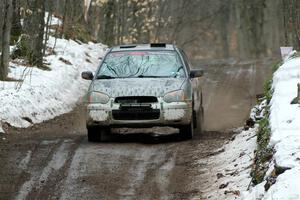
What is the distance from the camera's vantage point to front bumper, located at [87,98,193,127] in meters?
11.5

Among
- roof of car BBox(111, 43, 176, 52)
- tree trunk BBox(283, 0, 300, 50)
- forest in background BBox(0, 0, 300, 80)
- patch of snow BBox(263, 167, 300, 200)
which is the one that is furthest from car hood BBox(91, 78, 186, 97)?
tree trunk BBox(283, 0, 300, 50)

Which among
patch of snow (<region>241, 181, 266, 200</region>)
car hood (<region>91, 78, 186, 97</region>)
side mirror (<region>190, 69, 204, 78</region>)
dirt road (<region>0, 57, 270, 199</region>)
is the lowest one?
dirt road (<region>0, 57, 270, 199</region>)

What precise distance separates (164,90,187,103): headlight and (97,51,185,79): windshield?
732 millimetres

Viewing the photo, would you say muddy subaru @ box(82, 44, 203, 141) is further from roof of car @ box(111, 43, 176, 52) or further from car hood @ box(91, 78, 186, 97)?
roof of car @ box(111, 43, 176, 52)

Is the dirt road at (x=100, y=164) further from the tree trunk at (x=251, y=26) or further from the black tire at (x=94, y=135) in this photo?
the tree trunk at (x=251, y=26)

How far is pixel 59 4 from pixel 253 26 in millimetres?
16269

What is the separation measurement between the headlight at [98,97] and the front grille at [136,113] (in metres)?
0.25

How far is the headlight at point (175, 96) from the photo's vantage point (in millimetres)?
11516

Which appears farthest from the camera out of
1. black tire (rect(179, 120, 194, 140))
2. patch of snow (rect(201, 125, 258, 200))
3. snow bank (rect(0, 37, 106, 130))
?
snow bank (rect(0, 37, 106, 130))

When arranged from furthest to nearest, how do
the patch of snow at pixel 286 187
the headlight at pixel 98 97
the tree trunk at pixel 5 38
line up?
the tree trunk at pixel 5 38
the headlight at pixel 98 97
the patch of snow at pixel 286 187

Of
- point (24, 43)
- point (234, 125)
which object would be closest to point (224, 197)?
point (234, 125)

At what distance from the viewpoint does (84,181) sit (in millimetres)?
8922

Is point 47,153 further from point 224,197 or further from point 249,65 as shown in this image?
point 249,65

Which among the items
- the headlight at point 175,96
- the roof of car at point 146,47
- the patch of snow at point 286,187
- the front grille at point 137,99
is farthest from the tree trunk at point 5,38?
the patch of snow at point 286,187
